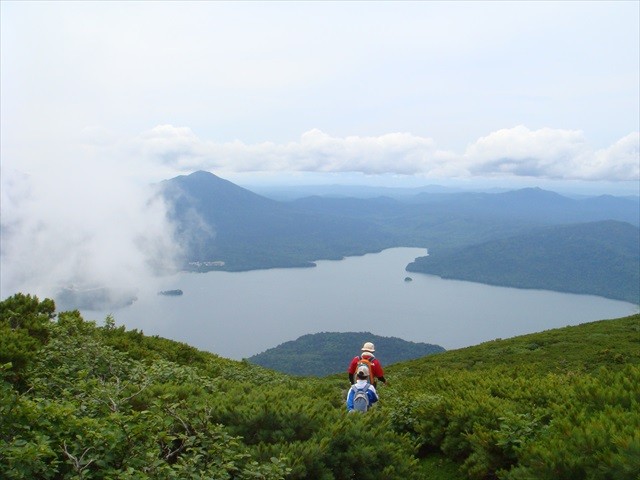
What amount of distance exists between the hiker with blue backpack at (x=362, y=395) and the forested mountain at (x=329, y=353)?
405ft

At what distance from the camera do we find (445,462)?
9.25 m

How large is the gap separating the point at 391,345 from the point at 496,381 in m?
144

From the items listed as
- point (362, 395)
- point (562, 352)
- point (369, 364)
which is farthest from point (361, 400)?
point (562, 352)

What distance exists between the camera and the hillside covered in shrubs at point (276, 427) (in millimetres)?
5512

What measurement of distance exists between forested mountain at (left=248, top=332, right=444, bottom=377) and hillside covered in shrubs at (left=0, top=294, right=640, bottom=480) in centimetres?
12396

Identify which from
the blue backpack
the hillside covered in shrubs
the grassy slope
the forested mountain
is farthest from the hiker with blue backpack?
the forested mountain

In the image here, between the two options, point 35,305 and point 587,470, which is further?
point 35,305

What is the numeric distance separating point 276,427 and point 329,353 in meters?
146

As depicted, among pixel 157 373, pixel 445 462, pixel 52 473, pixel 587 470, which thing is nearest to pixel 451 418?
pixel 445 462

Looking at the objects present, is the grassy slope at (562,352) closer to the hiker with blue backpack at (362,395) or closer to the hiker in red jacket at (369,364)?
the hiker in red jacket at (369,364)

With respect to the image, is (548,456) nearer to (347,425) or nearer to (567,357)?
(347,425)

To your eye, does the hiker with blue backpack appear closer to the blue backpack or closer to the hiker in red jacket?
the blue backpack

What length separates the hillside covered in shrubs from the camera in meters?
5.51

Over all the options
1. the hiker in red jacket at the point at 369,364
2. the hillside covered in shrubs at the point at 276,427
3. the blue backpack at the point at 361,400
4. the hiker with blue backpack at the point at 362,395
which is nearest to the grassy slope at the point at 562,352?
the hiker in red jacket at the point at 369,364
